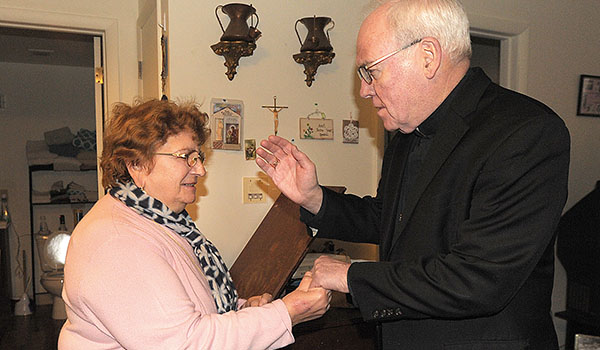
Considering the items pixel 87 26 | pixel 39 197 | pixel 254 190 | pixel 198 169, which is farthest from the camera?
pixel 39 197

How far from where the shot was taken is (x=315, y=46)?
2.56m

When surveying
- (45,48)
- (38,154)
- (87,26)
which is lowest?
(38,154)

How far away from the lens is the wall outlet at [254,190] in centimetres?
260

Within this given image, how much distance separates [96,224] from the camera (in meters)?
1.35

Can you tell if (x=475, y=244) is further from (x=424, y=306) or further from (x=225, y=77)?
(x=225, y=77)

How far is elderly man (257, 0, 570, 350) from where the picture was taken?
1.14m

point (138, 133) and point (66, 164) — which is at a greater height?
point (138, 133)

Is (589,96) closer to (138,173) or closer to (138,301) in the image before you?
(138,173)

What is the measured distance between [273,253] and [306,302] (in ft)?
2.32

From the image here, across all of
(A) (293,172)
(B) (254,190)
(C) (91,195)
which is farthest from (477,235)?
(C) (91,195)

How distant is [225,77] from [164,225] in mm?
1166

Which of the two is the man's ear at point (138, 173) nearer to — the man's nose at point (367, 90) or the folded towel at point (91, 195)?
the man's nose at point (367, 90)

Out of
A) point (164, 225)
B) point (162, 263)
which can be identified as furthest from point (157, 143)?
point (162, 263)

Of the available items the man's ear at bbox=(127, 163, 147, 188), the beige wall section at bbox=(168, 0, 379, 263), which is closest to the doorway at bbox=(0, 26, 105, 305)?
the beige wall section at bbox=(168, 0, 379, 263)
